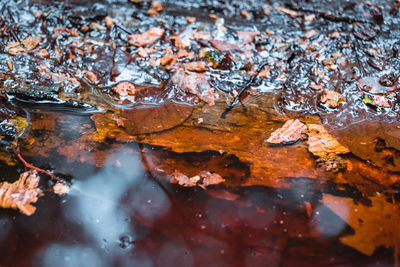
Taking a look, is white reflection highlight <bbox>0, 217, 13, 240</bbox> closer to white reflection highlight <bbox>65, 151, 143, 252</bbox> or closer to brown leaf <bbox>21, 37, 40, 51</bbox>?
white reflection highlight <bbox>65, 151, 143, 252</bbox>

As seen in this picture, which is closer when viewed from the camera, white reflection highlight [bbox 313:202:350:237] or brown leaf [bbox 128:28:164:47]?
white reflection highlight [bbox 313:202:350:237]

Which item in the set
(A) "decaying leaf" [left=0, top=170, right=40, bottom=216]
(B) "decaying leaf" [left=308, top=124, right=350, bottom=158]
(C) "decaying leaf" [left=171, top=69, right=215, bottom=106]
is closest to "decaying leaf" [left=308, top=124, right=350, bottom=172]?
(B) "decaying leaf" [left=308, top=124, right=350, bottom=158]

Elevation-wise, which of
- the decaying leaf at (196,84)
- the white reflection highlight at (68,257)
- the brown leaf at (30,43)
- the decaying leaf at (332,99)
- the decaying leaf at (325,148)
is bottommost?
the white reflection highlight at (68,257)

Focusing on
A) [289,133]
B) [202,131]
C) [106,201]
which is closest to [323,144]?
[289,133]

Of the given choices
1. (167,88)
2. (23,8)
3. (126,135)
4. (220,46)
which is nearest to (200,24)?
(220,46)

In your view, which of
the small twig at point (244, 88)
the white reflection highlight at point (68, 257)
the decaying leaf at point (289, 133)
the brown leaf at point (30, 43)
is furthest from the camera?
the brown leaf at point (30, 43)

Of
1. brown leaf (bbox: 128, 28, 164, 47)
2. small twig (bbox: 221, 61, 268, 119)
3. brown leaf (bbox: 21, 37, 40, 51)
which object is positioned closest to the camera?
small twig (bbox: 221, 61, 268, 119)

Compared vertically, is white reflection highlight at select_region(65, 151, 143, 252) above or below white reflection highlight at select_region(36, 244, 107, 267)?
above

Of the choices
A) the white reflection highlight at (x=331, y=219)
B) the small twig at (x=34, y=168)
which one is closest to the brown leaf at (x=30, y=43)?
the small twig at (x=34, y=168)

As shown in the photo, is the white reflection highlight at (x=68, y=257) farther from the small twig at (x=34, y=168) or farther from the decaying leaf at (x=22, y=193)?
the small twig at (x=34, y=168)
